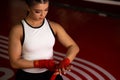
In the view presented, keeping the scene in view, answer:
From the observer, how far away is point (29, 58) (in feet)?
5.62

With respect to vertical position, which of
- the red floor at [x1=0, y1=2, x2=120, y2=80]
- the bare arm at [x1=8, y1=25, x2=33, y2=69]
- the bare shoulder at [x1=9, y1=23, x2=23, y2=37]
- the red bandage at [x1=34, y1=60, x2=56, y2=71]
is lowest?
the red floor at [x1=0, y1=2, x2=120, y2=80]

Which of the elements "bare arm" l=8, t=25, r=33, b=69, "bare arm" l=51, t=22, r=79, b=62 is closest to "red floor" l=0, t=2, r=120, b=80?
"bare arm" l=51, t=22, r=79, b=62

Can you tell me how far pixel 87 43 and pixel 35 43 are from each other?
2245 millimetres

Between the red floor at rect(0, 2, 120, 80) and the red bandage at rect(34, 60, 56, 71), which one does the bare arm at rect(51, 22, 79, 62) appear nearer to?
the red bandage at rect(34, 60, 56, 71)

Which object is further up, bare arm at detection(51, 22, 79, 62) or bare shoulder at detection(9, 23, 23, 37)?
bare shoulder at detection(9, 23, 23, 37)

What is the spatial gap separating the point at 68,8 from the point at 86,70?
261cm

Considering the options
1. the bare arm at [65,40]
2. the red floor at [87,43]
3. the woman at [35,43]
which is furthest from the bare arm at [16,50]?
the red floor at [87,43]

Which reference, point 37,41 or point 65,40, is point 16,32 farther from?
point 65,40

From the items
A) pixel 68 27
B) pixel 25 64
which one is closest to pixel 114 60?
pixel 68 27

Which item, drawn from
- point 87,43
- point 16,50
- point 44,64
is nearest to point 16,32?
point 16,50

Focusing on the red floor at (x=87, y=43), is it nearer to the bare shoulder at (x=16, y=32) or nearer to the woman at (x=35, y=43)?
the woman at (x=35, y=43)

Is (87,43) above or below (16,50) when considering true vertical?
below

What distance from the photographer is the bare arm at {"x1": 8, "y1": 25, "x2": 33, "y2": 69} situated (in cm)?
162

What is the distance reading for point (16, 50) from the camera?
162 cm
